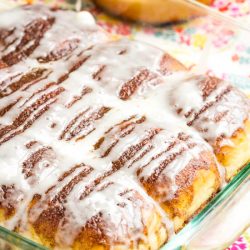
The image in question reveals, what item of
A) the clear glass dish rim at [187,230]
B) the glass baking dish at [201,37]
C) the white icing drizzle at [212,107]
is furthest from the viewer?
the glass baking dish at [201,37]

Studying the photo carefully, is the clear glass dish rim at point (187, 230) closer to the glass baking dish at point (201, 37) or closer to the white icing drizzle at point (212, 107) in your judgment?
the white icing drizzle at point (212, 107)

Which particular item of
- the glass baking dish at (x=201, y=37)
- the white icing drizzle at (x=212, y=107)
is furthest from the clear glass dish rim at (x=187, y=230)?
the glass baking dish at (x=201, y=37)

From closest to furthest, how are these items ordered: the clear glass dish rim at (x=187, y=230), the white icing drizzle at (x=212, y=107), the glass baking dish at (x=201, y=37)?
the clear glass dish rim at (x=187, y=230)
the white icing drizzle at (x=212, y=107)
the glass baking dish at (x=201, y=37)

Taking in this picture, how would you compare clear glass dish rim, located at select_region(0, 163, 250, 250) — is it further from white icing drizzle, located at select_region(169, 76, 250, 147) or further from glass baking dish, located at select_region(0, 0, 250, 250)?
glass baking dish, located at select_region(0, 0, 250, 250)

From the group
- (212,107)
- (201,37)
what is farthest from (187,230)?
(201,37)

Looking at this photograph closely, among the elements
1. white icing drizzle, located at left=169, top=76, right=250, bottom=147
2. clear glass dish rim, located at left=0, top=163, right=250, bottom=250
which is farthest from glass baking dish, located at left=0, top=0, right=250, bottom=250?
clear glass dish rim, located at left=0, top=163, right=250, bottom=250

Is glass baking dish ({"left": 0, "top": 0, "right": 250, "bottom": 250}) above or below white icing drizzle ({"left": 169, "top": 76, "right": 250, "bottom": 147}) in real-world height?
below

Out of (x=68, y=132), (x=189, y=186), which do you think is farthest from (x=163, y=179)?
(x=68, y=132)

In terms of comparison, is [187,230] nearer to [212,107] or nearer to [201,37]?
[212,107]
